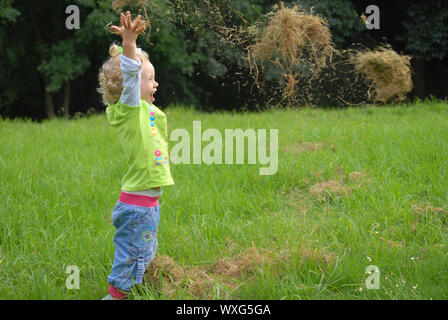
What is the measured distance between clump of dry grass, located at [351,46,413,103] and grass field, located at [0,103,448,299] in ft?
2.74

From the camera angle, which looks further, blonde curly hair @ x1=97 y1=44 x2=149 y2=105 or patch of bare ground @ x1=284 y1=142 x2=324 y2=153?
patch of bare ground @ x1=284 y1=142 x2=324 y2=153

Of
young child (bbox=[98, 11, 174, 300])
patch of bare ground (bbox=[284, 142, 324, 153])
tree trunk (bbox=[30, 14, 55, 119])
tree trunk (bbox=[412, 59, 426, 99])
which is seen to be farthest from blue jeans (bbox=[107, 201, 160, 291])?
tree trunk (bbox=[30, 14, 55, 119])

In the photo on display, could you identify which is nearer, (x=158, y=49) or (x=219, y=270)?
(x=219, y=270)

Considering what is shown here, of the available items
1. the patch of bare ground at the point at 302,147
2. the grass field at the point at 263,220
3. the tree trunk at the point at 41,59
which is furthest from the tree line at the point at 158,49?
the grass field at the point at 263,220

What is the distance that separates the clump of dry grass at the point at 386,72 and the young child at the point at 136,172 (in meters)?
2.42

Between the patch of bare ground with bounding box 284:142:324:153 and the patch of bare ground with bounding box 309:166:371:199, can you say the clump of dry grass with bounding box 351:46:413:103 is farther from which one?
the patch of bare ground with bounding box 284:142:324:153

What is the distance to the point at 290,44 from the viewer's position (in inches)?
146

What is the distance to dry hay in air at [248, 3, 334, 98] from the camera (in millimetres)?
3713

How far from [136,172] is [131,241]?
407mm

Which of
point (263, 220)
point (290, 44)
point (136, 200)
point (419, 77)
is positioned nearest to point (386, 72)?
point (290, 44)

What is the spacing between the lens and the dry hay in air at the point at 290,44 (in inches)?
146

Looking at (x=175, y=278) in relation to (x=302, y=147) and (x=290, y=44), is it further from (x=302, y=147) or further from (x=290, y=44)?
(x=302, y=147)

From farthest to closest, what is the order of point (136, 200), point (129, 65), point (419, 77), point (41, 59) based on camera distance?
point (41, 59)
point (419, 77)
point (136, 200)
point (129, 65)
